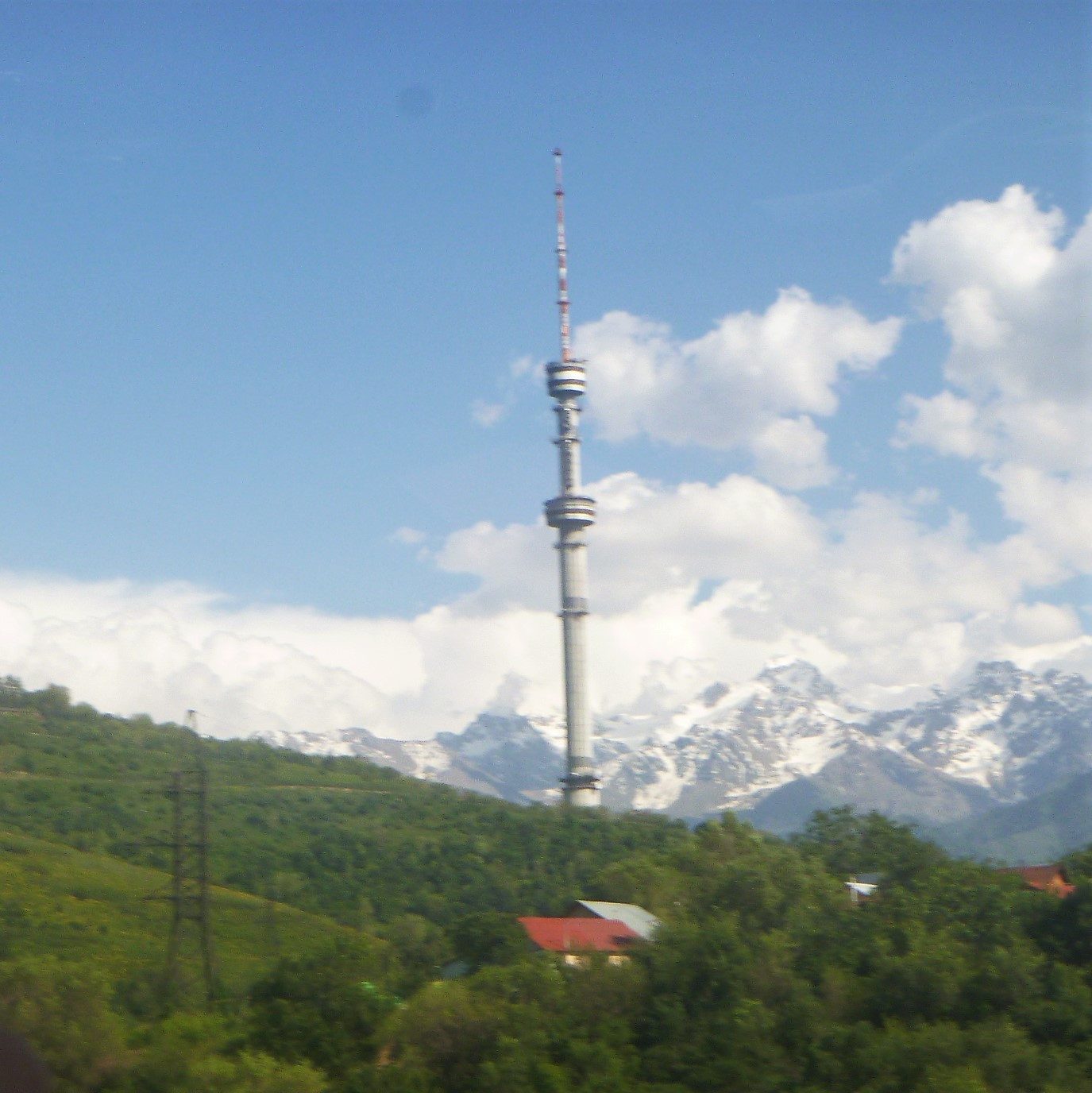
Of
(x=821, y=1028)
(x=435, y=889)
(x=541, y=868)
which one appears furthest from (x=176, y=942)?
(x=541, y=868)

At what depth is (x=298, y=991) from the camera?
4966 centimetres

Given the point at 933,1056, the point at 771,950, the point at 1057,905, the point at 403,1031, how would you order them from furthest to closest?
the point at 1057,905 < the point at 771,950 < the point at 403,1031 < the point at 933,1056

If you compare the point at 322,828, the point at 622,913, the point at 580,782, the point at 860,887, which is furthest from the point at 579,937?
the point at 580,782

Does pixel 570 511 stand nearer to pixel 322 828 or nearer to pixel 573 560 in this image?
pixel 573 560

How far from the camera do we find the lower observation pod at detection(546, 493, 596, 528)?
16762 cm

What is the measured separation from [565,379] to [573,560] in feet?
73.0

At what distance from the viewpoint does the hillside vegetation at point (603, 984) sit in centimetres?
4428

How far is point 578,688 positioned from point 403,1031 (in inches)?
4923

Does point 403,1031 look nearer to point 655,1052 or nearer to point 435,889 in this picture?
point 655,1052

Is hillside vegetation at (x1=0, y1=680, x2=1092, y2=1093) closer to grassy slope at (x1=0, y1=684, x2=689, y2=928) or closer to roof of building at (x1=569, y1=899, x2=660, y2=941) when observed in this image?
grassy slope at (x1=0, y1=684, x2=689, y2=928)

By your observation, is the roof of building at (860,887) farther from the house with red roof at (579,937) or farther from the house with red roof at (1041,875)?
the house with red roof at (579,937)

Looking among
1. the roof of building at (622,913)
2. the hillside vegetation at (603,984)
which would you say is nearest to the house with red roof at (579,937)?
the roof of building at (622,913)

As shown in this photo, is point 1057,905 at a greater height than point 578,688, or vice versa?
point 578,688

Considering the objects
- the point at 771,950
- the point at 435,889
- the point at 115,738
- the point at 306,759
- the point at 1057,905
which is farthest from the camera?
the point at 306,759
